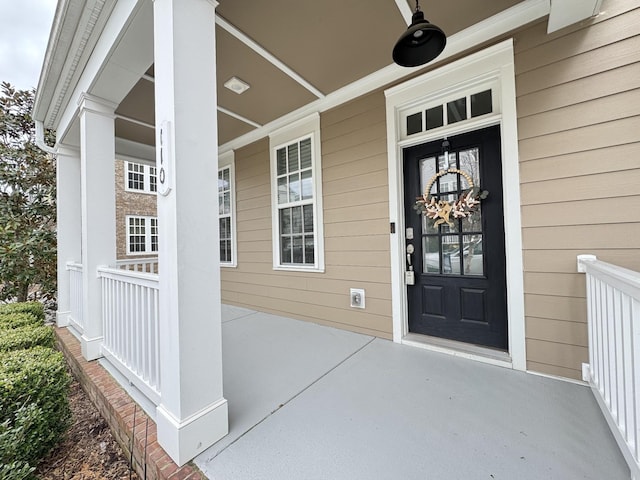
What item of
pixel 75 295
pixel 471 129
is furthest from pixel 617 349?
pixel 75 295

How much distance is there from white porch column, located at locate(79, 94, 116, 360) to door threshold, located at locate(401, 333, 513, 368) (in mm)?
3123

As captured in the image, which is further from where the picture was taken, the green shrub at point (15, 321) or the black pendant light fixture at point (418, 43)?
the green shrub at point (15, 321)

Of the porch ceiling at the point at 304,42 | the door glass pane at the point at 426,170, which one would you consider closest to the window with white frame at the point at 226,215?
the porch ceiling at the point at 304,42

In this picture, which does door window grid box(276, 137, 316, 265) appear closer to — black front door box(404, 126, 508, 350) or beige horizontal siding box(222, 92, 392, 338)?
beige horizontal siding box(222, 92, 392, 338)

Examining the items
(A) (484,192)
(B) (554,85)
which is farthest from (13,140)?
(B) (554,85)

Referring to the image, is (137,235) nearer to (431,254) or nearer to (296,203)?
(296,203)

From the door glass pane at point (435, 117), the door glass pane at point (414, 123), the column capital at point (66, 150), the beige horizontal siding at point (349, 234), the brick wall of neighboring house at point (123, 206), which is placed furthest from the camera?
the brick wall of neighboring house at point (123, 206)

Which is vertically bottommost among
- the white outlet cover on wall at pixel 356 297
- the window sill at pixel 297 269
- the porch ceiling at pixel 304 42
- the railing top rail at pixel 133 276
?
the white outlet cover on wall at pixel 356 297

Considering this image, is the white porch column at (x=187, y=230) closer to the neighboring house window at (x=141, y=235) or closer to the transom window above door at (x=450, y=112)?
the transom window above door at (x=450, y=112)

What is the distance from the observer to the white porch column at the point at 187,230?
1324 millimetres

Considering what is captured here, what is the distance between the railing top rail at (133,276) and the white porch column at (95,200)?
0.57 feet

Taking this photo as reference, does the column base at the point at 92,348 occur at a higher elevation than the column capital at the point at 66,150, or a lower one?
lower

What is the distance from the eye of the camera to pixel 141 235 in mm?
10406

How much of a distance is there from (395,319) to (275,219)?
7.17ft
